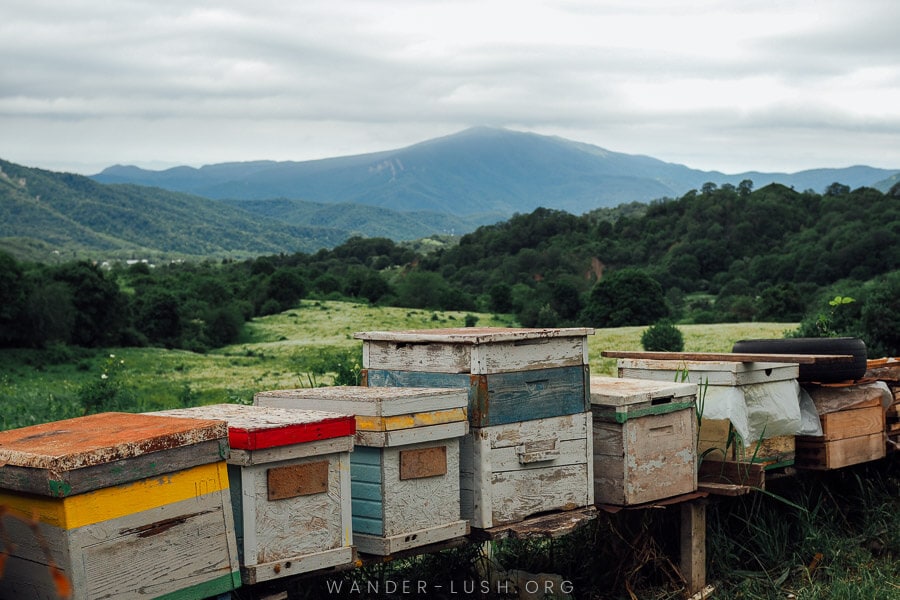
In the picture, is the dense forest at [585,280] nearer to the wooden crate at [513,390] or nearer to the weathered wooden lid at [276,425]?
the wooden crate at [513,390]

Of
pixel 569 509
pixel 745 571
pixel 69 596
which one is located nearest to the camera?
pixel 69 596

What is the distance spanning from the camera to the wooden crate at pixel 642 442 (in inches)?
279

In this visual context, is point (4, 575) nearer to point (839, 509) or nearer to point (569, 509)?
point (569, 509)

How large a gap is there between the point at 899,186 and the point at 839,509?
11713 cm

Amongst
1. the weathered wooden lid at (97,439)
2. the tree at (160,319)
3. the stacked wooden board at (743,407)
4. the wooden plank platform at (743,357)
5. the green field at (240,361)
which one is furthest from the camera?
the tree at (160,319)

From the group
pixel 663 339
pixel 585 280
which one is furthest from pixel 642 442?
pixel 585 280

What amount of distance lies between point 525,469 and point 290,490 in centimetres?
183

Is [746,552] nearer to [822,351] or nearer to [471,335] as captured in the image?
[822,351]

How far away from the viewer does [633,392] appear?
717 cm

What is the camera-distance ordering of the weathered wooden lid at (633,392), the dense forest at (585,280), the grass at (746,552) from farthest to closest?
1. the dense forest at (585,280)
2. the grass at (746,552)
3. the weathered wooden lid at (633,392)

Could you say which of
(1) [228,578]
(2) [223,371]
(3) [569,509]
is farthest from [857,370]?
(2) [223,371]

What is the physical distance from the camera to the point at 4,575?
4.79 meters

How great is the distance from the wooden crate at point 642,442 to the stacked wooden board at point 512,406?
33cm

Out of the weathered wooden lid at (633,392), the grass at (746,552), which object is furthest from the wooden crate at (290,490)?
the weathered wooden lid at (633,392)
